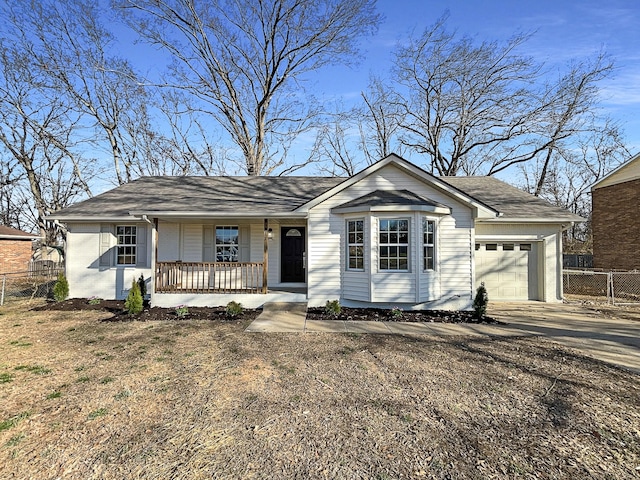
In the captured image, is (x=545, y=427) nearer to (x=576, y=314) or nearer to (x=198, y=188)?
(x=576, y=314)

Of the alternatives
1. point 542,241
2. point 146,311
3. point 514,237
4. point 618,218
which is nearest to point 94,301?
point 146,311

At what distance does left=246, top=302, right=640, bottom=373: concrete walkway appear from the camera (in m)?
6.54

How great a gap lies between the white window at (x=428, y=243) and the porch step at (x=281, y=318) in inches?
143

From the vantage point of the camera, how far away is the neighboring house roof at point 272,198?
9.41 m

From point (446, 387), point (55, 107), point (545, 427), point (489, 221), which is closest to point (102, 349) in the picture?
point (446, 387)

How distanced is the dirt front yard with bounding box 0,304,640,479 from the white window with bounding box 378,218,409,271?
2.88 meters

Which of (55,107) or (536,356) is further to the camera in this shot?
(55,107)

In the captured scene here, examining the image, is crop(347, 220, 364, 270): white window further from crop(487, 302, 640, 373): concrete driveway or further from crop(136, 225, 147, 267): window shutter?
crop(136, 225, 147, 267): window shutter

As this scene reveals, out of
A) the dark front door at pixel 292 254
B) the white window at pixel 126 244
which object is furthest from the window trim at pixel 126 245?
the dark front door at pixel 292 254

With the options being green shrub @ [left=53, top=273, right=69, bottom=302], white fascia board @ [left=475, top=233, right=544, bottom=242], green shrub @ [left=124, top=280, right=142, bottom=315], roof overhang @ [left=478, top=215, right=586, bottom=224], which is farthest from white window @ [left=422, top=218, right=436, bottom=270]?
green shrub @ [left=53, top=273, right=69, bottom=302]

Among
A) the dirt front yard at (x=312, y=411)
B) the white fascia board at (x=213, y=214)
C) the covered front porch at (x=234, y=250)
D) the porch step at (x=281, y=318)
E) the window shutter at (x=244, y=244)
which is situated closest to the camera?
the dirt front yard at (x=312, y=411)

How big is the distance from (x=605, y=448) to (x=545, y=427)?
0.50 meters

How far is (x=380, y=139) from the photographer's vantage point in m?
27.8

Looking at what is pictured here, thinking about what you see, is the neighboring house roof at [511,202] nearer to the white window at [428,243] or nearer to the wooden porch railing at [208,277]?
the white window at [428,243]
